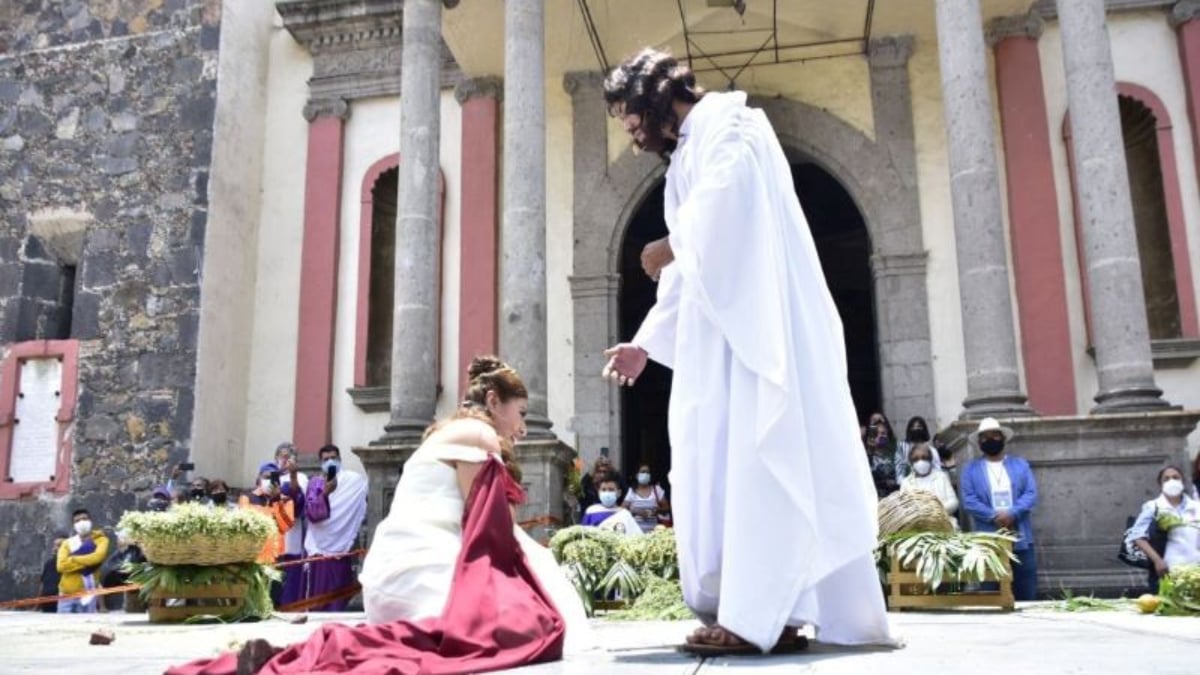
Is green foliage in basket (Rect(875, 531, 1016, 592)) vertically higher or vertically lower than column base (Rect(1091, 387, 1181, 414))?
lower

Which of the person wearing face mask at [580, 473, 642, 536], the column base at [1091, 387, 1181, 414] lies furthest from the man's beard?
the column base at [1091, 387, 1181, 414]

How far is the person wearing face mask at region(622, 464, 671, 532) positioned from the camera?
10609mm

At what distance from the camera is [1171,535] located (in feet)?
27.3

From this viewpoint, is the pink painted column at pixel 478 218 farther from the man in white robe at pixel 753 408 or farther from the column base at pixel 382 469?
the man in white robe at pixel 753 408

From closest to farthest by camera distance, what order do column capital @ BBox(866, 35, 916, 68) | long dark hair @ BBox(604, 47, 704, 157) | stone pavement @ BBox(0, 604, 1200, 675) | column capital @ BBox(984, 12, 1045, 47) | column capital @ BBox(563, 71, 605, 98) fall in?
stone pavement @ BBox(0, 604, 1200, 675)
long dark hair @ BBox(604, 47, 704, 157)
column capital @ BBox(984, 12, 1045, 47)
column capital @ BBox(866, 35, 916, 68)
column capital @ BBox(563, 71, 605, 98)

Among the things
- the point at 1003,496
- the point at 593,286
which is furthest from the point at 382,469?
the point at 1003,496

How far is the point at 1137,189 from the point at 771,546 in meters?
11.8

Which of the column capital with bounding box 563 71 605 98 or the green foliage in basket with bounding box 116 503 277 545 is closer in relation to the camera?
the green foliage in basket with bounding box 116 503 277 545

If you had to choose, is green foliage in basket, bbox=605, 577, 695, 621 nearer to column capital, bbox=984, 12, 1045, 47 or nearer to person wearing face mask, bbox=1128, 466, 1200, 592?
person wearing face mask, bbox=1128, 466, 1200, 592

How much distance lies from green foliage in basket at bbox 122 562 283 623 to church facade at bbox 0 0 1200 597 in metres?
2.98

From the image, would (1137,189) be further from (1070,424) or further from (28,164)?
(28,164)

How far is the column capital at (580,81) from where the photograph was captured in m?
14.3

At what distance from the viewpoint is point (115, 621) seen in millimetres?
8195

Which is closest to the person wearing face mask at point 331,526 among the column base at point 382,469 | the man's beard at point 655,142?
the column base at point 382,469
